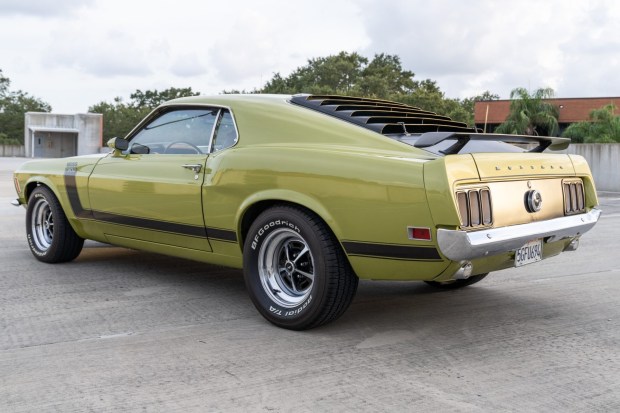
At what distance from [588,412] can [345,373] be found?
1.16 m

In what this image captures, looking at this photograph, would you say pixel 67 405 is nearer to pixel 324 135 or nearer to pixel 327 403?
pixel 327 403

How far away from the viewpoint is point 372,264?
4043 millimetres

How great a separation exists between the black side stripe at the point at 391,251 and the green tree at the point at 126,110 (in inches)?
2271

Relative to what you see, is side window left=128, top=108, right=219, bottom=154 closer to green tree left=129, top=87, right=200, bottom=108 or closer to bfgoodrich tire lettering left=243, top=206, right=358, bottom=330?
bfgoodrich tire lettering left=243, top=206, right=358, bottom=330

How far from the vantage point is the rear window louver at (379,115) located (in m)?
4.57

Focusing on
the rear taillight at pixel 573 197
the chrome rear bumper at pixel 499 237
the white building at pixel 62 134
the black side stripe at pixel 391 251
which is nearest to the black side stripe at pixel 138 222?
the black side stripe at pixel 391 251

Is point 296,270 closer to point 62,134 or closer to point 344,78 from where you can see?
point 62,134

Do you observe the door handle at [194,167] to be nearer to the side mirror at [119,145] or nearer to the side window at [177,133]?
the side window at [177,133]

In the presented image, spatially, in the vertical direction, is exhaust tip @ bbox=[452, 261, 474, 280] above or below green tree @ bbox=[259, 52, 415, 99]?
below

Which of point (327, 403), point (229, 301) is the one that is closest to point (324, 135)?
point (229, 301)

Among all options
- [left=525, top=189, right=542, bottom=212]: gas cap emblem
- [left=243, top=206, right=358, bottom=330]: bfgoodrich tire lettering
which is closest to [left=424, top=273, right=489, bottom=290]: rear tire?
[left=525, top=189, right=542, bottom=212]: gas cap emblem

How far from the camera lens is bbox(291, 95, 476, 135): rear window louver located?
4566mm

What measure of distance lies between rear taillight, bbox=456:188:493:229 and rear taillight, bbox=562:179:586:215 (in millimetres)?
984

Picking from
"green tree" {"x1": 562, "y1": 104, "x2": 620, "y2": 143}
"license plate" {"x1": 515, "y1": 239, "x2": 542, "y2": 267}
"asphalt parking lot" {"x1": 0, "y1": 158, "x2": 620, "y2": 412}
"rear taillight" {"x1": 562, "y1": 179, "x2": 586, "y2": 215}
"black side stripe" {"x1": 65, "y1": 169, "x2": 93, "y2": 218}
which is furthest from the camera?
"green tree" {"x1": 562, "y1": 104, "x2": 620, "y2": 143}
